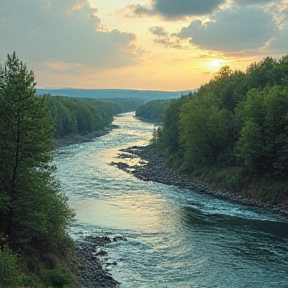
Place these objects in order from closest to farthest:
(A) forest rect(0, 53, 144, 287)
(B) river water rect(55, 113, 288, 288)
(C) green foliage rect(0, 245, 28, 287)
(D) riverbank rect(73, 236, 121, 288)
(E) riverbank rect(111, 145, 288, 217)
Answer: (C) green foliage rect(0, 245, 28, 287), (A) forest rect(0, 53, 144, 287), (D) riverbank rect(73, 236, 121, 288), (B) river water rect(55, 113, 288, 288), (E) riverbank rect(111, 145, 288, 217)

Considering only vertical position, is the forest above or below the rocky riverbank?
above

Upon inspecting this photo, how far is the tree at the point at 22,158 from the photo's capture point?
67.0 ft

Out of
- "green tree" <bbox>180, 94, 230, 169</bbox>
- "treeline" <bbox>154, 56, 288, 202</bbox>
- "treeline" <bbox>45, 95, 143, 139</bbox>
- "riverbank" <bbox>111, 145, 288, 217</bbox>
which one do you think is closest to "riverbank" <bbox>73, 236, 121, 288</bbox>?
"riverbank" <bbox>111, 145, 288, 217</bbox>

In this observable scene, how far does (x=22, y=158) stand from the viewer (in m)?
21.0

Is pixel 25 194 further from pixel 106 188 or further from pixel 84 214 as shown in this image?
pixel 106 188

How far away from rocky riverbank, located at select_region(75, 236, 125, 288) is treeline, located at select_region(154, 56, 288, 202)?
23.1 metres

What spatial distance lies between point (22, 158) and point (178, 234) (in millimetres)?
18848

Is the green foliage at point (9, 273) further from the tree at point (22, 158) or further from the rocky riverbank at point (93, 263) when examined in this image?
the rocky riverbank at point (93, 263)

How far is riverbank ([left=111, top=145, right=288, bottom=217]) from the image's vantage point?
4577cm

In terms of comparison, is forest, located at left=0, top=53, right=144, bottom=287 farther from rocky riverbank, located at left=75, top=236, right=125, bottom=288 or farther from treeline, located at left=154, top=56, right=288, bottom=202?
treeline, located at left=154, top=56, right=288, bottom=202

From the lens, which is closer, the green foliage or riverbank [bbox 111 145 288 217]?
the green foliage

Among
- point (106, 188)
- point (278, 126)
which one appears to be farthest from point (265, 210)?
point (106, 188)

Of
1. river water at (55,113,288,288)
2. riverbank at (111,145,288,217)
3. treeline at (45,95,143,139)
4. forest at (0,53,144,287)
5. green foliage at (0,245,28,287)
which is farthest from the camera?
treeline at (45,95,143,139)

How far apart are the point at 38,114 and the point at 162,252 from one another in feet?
51.1
